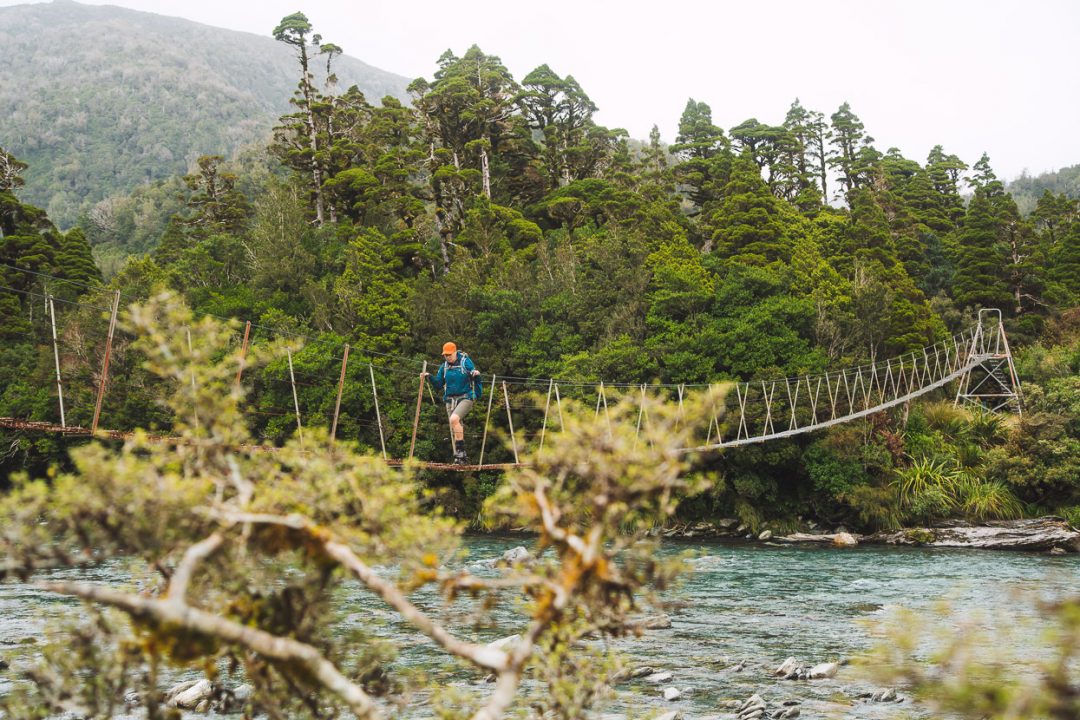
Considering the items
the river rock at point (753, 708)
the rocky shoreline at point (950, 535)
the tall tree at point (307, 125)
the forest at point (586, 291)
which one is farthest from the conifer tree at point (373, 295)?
the river rock at point (753, 708)

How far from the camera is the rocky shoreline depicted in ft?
59.7

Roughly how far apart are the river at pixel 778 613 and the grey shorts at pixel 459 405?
2835 millimetres

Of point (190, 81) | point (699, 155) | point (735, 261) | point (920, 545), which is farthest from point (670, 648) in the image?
point (190, 81)

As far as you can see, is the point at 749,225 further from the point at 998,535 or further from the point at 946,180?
the point at 946,180

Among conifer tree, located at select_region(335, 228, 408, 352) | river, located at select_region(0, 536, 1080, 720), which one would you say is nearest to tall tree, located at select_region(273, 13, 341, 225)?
conifer tree, located at select_region(335, 228, 408, 352)

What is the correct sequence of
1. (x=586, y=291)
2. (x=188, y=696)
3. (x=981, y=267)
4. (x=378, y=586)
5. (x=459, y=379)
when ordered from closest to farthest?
(x=378, y=586), (x=188, y=696), (x=459, y=379), (x=586, y=291), (x=981, y=267)

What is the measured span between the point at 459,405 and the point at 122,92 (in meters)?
122

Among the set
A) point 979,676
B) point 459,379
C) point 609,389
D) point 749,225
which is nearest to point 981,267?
point 749,225

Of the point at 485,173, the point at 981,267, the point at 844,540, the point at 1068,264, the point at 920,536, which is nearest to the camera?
the point at 920,536

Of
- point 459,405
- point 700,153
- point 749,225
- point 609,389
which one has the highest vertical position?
point 700,153

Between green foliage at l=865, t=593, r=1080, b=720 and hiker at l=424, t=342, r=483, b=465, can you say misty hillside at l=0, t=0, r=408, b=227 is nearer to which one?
hiker at l=424, t=342, r=483, b=465

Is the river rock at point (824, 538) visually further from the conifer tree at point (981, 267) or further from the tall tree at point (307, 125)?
the tall tree at point (307, 125)

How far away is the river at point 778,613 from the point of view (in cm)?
735

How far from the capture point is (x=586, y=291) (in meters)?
25.2
